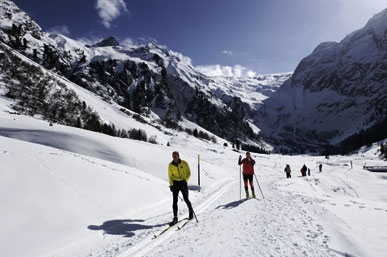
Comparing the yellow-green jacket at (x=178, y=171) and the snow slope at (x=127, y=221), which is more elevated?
the yellow-green jacket at (x=178, y=171)

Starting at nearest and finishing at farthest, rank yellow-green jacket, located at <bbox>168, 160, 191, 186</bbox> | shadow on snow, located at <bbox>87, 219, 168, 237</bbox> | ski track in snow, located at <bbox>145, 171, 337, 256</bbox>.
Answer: ski track in snow, located at <bbox>145, 171, 337, 256</bbox>
shadow on snow, located at <bbox>87, 219, 168, 237</bbox>
yellow-green jacket, located at <bbox>168, 160, 191, 186</bbox>

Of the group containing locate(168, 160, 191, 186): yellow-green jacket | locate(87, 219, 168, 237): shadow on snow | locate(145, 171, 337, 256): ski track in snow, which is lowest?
locate(87, 219, 168, 237): shadow on snow

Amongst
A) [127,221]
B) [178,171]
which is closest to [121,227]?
[127,221]

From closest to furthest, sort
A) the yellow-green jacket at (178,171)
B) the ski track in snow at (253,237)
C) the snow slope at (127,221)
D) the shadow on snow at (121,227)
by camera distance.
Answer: the ski track in snow at (253,237)
the snow slope at (127,221)
the shadow on snow at (121,227)
the yellow-green jacket at (178,171)

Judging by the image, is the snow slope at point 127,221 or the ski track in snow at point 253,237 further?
the snow slope at point 127,221

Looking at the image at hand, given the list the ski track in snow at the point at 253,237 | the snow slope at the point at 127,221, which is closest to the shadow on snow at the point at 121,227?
the snow slope at the point at 127,221

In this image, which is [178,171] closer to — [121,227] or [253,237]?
[121,227]

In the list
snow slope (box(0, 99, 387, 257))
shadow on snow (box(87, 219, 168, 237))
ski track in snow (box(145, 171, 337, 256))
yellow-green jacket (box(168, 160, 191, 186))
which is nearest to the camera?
ski track in snow (box(145, 171, 337, 256))

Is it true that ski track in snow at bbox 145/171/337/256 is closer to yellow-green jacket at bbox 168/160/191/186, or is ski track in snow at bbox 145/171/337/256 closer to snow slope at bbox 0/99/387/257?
snow slope at bbox 0/99/387/257

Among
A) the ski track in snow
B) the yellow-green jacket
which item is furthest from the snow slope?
the yellow-green jacket

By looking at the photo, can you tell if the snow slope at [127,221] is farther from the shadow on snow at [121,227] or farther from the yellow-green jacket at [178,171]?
the yellow-green jacket at [178,171]

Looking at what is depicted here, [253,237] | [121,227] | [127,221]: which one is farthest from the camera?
[127,221]

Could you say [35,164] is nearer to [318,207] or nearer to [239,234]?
[239,234]

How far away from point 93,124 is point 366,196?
105150 millimetres
